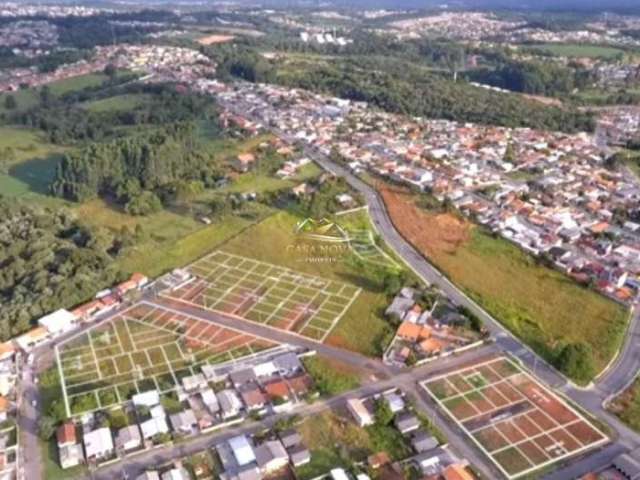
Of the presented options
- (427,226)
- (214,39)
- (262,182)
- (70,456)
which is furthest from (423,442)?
(214,39)

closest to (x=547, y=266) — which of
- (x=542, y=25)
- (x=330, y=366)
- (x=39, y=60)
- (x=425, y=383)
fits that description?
(x=425, y=383)

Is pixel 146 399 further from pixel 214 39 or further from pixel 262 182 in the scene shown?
pixel 214 39

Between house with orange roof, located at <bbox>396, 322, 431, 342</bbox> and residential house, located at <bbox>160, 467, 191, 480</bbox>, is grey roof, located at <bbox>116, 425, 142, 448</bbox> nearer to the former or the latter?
residential house, located at <bbox>160, 467, 191, 480</bbox>

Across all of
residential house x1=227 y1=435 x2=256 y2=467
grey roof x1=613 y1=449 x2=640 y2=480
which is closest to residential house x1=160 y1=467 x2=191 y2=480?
residential house x1=227 y1=435 x2=256 y2=467

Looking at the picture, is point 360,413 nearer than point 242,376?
Yes

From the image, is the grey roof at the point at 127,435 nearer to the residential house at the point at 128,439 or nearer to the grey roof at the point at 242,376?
the residential house at the point at 128,439

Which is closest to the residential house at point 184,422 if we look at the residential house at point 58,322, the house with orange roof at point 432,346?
the residential house at point 58,322
